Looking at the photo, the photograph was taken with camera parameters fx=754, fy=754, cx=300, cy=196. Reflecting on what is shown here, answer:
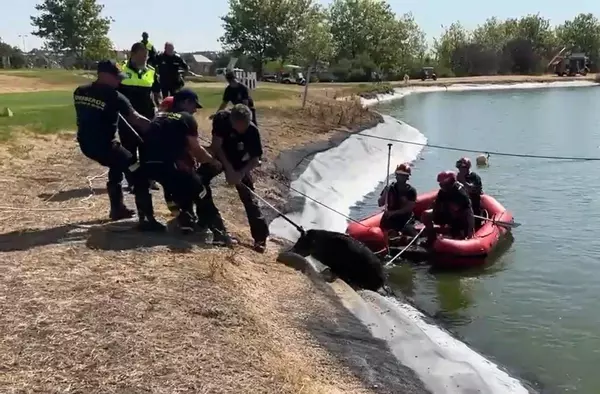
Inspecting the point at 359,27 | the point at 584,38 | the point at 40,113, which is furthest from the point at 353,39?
the point at 40,113

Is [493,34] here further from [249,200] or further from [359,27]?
[249,200]

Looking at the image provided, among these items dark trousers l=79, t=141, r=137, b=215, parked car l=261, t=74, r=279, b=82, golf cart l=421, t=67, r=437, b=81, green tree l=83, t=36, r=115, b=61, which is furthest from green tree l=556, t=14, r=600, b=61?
dark trousers l=79, t=141, r=137, b=215

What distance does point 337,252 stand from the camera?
9.01 m

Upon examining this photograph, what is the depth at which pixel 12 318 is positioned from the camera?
17.9ft

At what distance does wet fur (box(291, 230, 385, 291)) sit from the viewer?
898cm

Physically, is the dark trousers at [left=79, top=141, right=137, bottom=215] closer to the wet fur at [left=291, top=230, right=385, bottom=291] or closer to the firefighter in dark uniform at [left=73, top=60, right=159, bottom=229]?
the firefighter in dark uniform at [left=73, top=60, right=159, bottom=229]

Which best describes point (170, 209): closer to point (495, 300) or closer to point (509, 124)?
point (495, 300)

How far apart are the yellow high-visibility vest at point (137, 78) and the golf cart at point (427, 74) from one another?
240 feet

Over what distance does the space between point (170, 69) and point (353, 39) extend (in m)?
74.0

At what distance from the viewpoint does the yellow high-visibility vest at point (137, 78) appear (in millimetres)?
9648

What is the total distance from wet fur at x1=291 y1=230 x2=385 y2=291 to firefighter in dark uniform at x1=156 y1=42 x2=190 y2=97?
4.77 meters

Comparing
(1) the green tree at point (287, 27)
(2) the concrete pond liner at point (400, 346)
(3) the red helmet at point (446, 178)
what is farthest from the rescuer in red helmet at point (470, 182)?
(1) the green tree at point (287, 27)

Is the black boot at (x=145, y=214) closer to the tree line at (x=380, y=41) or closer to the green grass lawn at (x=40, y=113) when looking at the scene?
the green grass lawn at (x=40, y=113)

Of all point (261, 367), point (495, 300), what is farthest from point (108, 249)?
point (495, 300)
